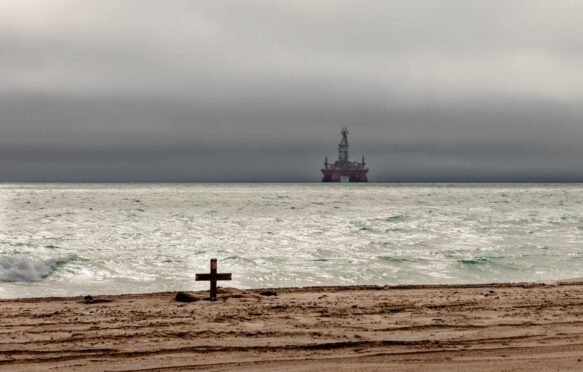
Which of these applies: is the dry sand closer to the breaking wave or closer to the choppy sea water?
the choppy sea water

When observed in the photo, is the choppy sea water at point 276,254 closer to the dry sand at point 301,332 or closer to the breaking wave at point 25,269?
the breaking wave at point 25,269

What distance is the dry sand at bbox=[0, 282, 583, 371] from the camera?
23.5 ft


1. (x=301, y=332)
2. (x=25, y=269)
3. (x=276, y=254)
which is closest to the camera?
(x=301, y=332)

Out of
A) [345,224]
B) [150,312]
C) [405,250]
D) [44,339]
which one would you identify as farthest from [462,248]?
[44,339]

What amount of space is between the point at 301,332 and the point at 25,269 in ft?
37.4

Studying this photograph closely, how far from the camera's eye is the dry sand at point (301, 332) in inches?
282

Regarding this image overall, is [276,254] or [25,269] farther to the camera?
[276,254]

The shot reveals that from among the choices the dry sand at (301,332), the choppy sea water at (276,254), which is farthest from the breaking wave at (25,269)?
the dry sand at (301,332)

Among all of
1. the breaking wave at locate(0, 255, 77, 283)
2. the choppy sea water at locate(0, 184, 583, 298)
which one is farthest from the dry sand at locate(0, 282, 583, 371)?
the breaking wave at locate(0, 255, 77, 283)

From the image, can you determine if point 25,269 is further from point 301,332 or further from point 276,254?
point 301,332

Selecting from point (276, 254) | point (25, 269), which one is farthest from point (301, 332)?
point (276, 254)

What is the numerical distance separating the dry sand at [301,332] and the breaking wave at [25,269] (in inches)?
173

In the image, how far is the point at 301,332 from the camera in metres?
8.71

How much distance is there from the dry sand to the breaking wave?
441cm
